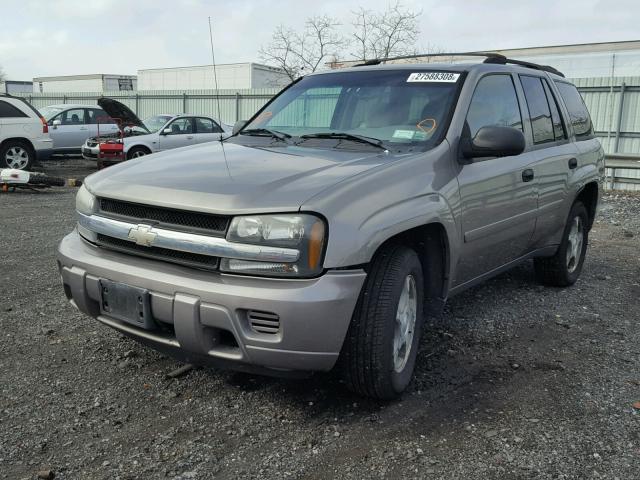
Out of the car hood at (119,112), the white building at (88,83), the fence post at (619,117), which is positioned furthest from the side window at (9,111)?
the white building at (88,83)

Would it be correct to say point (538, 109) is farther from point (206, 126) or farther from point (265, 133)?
point (206, 126)

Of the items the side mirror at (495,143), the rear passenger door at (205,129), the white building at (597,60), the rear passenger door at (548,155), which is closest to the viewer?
the side mirror at (495,143)

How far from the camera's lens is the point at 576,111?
5535 millimetres

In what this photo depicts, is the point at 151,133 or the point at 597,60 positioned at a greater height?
the point at 597,60

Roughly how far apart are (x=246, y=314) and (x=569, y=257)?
12.6 ft

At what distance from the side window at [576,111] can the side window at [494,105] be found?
3.54 ft

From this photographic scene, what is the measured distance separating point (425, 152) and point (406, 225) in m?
0.59

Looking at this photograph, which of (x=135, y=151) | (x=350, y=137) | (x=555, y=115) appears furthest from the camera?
(x=135, y=151)

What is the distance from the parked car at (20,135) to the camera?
13.6 metres

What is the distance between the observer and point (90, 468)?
8.64ft

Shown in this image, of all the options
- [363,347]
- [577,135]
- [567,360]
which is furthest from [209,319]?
[577,135]

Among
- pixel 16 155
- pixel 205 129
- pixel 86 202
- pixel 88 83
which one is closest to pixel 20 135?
pixel 16 155

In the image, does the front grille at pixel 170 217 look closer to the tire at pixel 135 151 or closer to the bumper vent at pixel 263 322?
the bumper vent at pixel 263 322

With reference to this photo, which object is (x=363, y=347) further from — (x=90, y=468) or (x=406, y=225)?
(x=90, y=468)
